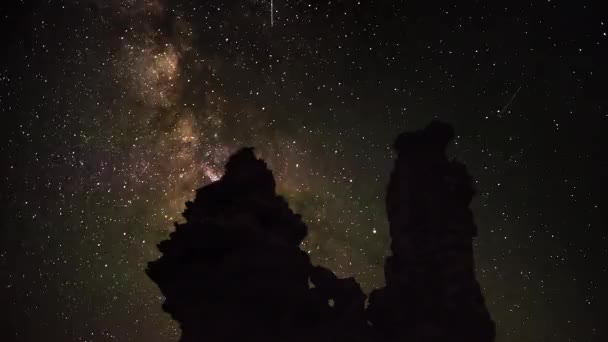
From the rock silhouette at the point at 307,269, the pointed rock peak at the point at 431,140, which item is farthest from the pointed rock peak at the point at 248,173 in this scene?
the pointed rock peak at the point at 431,140

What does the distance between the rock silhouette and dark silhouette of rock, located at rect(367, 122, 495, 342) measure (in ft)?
0.15

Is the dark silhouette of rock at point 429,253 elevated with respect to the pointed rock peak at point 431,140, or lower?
lower

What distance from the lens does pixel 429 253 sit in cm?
2395

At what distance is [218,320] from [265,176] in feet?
20.9

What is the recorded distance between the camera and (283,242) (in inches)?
897

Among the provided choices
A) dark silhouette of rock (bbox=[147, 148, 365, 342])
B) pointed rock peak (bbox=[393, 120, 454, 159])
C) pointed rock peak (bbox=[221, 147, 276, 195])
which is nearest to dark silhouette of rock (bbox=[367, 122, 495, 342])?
pointed rock peak (bbox=[393, 120, 454, 159])

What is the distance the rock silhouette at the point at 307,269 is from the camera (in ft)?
71.6

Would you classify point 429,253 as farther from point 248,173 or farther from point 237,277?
point 248,173

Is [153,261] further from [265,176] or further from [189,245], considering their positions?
[265,176]

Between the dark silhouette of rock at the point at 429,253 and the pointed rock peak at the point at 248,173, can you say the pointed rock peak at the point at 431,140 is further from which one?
the pointed rock peak at the point at 248,173

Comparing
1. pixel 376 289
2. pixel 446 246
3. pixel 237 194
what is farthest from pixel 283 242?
pixel 446 246

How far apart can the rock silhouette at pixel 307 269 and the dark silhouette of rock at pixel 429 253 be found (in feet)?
0.15

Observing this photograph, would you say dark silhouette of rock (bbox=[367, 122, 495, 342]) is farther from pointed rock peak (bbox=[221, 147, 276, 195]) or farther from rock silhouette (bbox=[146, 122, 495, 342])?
pointed rock peak (bbox=[221, 147, 276, 195])

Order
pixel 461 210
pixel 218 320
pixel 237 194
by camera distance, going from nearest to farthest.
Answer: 1. pixel 218 320
2. pixel 237 194
3. pixel 461 210
